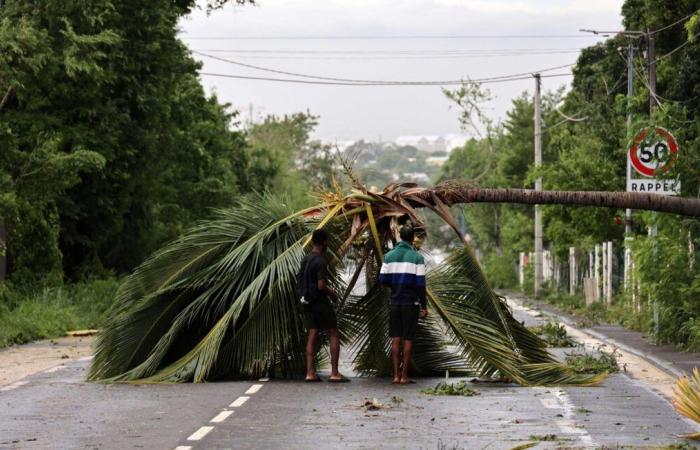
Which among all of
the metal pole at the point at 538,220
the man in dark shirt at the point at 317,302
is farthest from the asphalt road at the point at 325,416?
the metal pole at the point at 538,220

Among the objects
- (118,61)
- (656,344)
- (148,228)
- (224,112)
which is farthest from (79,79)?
(224,112)

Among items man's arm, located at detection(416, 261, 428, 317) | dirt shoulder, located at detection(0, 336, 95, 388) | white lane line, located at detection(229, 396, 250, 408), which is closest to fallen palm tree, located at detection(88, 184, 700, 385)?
man's arm, located at detection(416, 261, 428, 317)

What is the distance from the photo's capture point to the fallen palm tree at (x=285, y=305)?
58.1ft

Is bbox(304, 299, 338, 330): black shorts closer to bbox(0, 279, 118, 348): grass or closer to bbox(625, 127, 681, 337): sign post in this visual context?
bbox(625, 127, 681, 337): sign post

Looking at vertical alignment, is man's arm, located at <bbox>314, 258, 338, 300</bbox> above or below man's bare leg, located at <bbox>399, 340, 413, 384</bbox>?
above

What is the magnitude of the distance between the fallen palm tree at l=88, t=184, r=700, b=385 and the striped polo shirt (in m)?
0.82

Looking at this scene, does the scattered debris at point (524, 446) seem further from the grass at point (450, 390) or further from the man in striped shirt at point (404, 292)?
the man in striped shirt at point (404, 292)

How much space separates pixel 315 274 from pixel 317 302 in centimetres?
35

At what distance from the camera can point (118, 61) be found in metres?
35.6

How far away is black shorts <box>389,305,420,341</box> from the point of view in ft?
56.5

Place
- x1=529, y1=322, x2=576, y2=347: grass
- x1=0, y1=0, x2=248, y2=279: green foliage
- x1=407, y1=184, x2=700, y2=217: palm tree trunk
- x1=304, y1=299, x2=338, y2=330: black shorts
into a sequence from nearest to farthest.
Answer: x1=304, y1=299, x2=338, y2=330: black shorts, x1=407, y1=184, x2=700, y2=217: palm tree trunk, x1=529, y1=322, x2=576, y2=347: grass, x1=0, y1=0, x2=248, y2=279: green foliage

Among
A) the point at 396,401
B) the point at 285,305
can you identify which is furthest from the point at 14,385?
the point at 396,401

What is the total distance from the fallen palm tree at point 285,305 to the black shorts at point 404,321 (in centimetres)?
71

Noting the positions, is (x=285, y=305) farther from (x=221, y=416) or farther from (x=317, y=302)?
(x=221, y=416)
